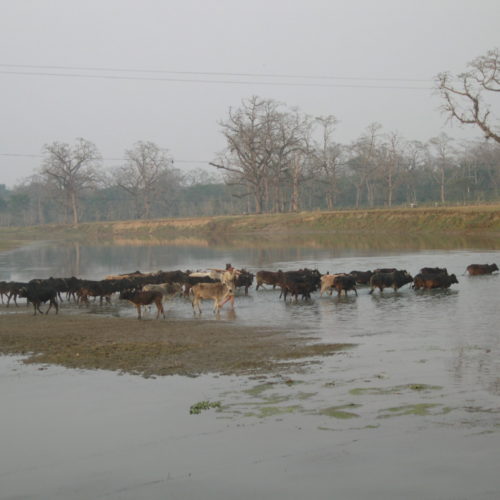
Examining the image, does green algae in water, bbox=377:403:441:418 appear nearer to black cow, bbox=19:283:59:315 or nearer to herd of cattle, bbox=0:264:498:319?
herd of cattle, bbox=0:264:498:319

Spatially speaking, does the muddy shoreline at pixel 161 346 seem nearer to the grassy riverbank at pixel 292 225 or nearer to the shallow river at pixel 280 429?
the shallow river at pixel 280 429

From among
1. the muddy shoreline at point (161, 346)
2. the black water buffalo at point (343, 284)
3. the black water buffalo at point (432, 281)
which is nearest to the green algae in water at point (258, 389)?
the muddy shoreline at point (161, 346)

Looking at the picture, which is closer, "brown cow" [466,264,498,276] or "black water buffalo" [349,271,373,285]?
"black water buffalo" [349,271,373,285]

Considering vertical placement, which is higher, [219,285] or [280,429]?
[219,285]

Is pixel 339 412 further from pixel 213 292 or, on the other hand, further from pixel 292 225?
pixel 292 225

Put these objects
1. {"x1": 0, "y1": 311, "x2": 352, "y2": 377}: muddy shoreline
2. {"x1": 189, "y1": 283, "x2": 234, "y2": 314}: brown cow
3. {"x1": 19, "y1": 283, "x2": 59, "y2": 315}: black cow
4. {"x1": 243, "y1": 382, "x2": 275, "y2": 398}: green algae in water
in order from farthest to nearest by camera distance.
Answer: {"x1": 19, "y1": 283, "x2": 59, "y2": 315}: black cow < {"x1": 189, "y1": 283, "x2": 234, "y2": 314}: brown cow < {"x1": 0, "y1": 311, "x2": 352, "y2": 377}: muddy shoreline < {"x1": 243, "y1": 382, "x2": 275, "y2": 398}: green algae in water

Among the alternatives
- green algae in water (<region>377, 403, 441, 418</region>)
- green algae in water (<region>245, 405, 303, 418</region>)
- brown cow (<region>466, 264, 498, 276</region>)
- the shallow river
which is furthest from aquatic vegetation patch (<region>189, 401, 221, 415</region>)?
brown cow (<region>466, 264, 498, 276</region>)

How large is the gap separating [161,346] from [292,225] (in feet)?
191

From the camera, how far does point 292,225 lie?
232ft

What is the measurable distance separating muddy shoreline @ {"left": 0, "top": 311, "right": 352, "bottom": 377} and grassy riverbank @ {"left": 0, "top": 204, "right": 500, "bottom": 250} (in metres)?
40.2

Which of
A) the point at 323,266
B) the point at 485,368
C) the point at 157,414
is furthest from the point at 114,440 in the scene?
the point at 323,266

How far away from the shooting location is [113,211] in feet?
420

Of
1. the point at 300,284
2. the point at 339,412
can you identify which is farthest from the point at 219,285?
the point at 339,412

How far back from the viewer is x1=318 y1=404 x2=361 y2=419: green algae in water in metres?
8.18
